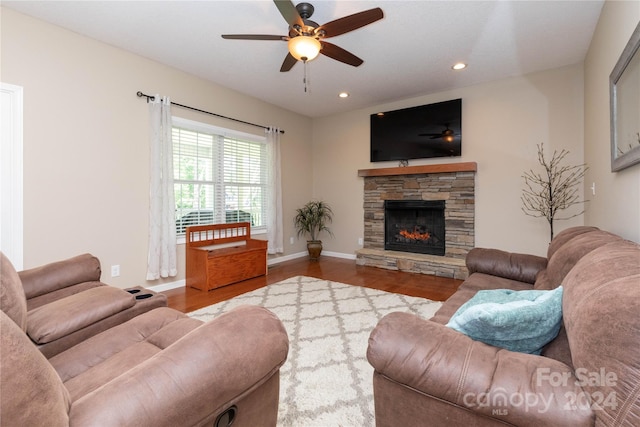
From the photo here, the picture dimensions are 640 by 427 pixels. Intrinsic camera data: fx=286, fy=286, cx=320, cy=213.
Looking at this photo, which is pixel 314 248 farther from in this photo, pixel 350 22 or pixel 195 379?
pixel 195 379

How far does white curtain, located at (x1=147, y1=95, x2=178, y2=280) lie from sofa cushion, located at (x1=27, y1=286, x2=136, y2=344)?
195 centimetres

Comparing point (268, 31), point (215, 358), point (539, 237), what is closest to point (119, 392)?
point (215, 358)

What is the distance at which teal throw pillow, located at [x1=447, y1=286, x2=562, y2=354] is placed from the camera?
94 cm

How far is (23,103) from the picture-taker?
8.32ft

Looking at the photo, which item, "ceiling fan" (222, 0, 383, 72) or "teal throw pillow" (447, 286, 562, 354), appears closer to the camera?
"teal throw pillow" (447, 286, 562, 354)

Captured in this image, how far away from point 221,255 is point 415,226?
3077 millimetres

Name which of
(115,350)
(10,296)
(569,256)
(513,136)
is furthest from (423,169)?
(10,296)

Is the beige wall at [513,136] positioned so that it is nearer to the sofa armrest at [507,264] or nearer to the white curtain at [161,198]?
the sofa armrest at [507,264]

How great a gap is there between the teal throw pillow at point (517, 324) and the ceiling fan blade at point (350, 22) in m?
2.03

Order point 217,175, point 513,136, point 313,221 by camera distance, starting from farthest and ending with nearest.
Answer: point 313,221, point 217,175, point 513,136

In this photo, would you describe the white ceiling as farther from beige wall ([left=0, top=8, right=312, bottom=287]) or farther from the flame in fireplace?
the flame in fireplace

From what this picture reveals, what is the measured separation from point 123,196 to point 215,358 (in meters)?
3.11

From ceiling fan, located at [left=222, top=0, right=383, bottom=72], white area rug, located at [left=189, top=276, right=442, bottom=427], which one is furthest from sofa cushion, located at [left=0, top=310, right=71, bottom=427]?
ceiling fan, located at [left=222, top=0, right=383, bottom=72]

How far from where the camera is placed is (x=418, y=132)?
4508 millimetres
